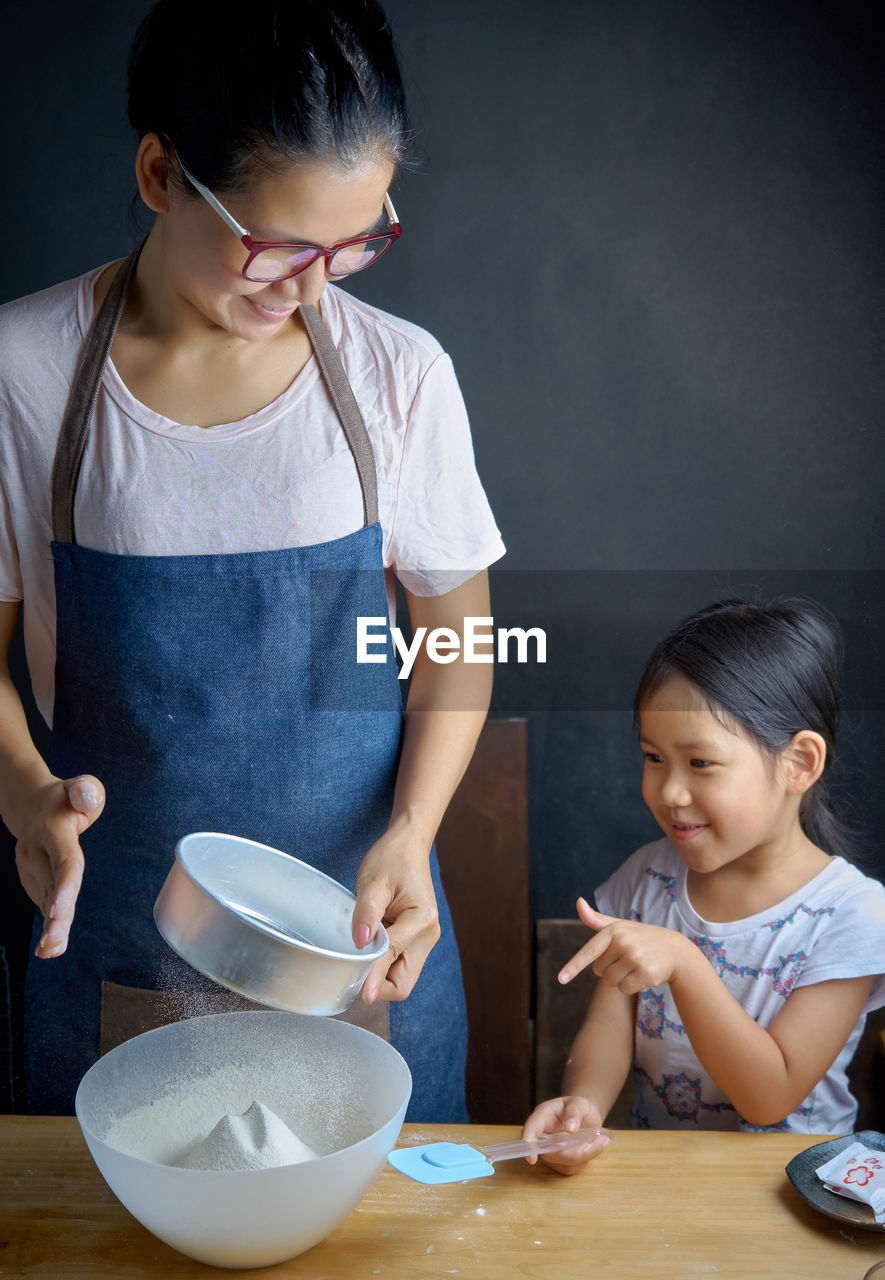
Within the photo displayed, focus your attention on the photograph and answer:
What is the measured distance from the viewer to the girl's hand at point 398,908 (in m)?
1.00

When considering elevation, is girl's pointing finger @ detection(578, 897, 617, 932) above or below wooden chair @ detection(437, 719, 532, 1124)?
above

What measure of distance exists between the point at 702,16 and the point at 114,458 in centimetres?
140

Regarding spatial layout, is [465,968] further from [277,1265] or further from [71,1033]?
[277,1265]

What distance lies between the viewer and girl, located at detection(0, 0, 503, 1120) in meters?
1.23

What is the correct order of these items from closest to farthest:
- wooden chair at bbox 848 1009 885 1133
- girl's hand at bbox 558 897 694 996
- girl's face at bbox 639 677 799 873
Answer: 1. girl's hand at bbox 558 897 694 996
2. girl's face at bbox 639 677 799 873
3. wooden chair at bbox 848 1009 885 1133

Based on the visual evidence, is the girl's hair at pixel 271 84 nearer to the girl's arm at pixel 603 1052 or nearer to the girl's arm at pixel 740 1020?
the girl's arm at pixel 740 1020

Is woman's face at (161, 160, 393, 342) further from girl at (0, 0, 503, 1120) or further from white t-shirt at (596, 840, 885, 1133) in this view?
white t-shirt at (596, 840, 885, 1133)

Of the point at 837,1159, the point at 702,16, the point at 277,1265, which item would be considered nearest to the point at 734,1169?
the point at 837,1159

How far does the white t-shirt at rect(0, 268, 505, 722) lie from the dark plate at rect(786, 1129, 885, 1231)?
704mm

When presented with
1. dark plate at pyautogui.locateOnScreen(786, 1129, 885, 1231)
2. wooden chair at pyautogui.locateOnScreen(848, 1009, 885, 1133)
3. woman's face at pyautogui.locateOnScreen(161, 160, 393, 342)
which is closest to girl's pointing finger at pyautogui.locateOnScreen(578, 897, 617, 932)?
dark plate at pyautogui.locateOnScreen(786, 1129, 885, 1231)

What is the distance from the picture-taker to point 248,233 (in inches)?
39.7

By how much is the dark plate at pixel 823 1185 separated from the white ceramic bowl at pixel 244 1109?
0.36m

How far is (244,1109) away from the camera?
1.01 meters

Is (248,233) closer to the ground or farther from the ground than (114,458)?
farther from the ground
